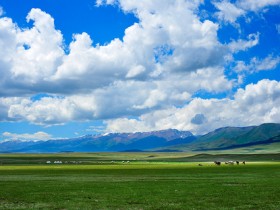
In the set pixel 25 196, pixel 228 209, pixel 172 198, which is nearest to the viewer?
pixel 228 209

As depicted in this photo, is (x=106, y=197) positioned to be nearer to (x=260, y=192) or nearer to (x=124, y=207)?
(x=124, y=207)

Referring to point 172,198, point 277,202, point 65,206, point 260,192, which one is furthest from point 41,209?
point 260,192

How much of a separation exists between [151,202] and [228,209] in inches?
278

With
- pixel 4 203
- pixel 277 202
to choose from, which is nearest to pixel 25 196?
pixel 4 203

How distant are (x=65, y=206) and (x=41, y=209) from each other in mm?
2104

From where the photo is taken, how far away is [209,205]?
104ft

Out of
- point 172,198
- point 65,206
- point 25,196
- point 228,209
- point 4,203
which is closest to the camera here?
point 228,209

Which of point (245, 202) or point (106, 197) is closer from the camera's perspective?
point (245, 202)

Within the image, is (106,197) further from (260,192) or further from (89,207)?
(260,192)

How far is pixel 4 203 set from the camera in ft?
111

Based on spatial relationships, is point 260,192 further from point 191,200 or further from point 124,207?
point 124,207

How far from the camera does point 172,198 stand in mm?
36500

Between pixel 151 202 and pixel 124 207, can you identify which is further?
pixel 151 202

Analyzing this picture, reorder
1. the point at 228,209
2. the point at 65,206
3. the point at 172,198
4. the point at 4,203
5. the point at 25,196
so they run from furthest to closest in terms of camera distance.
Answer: the point at 25,196 → the point at 172,198 → the point at 4,203 → the point at 65,206 → the point at 228,209
